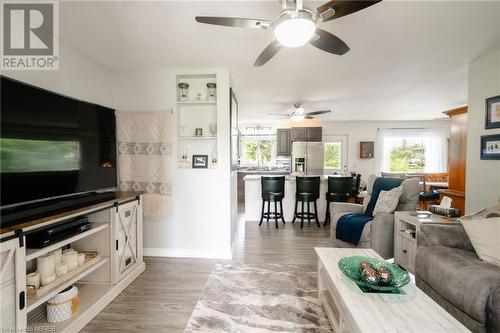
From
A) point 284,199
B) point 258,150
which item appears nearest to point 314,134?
point 258,150

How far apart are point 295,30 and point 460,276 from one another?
75.4 inches

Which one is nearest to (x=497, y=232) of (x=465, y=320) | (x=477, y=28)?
(x=465, y=320)

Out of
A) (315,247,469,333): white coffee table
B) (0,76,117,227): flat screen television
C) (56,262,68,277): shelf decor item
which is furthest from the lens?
(56,262,68,277): shelf decor item

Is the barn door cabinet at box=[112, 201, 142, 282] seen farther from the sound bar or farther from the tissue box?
the tissue box

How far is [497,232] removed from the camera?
1655 mm

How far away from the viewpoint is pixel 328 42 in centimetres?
171

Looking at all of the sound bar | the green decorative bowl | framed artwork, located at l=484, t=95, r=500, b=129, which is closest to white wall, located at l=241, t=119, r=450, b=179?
framed artwork, located at l=484, t=95, r=500, b=129

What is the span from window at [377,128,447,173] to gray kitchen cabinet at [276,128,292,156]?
276 centimetres

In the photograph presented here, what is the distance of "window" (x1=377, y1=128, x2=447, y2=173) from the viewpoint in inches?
270

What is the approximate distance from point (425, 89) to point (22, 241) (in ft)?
16.9

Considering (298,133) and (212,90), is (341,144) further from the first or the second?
(212,90)

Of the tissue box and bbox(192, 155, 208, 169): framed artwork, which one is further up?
bbox(192, 155, 208, 169): framed artwork

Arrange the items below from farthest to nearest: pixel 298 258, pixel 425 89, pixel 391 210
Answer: pixel 425 89
pixel 298 258
pixel 391 210

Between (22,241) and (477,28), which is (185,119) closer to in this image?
(22,241)
